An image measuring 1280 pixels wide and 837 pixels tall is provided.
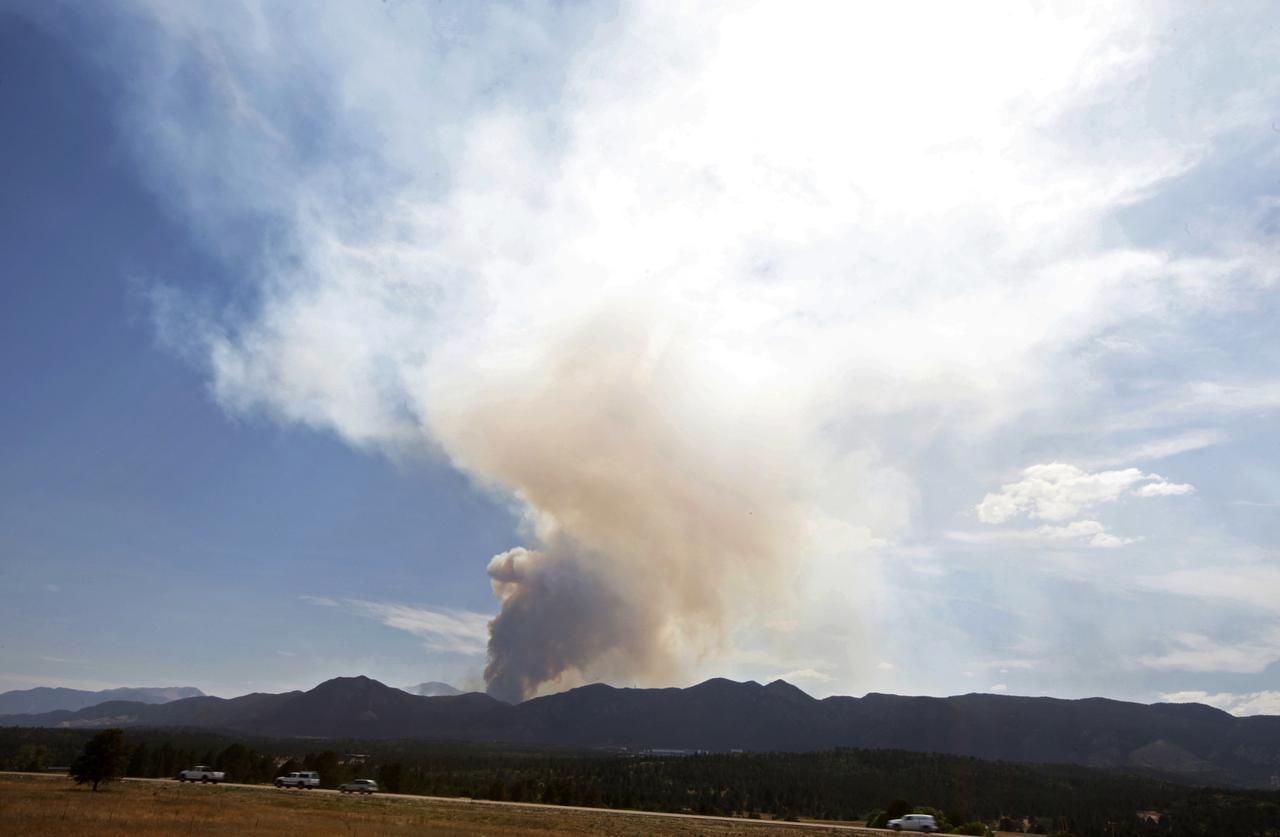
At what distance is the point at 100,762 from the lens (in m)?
77.9

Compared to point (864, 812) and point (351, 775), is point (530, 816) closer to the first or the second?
point (351, 775)

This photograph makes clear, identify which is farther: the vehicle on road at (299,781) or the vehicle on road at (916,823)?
the vehicle on road at (299,781)

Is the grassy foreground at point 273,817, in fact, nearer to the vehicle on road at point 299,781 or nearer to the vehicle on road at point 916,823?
the vehicle on road at point 299,781

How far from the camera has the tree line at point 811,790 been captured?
126688mm

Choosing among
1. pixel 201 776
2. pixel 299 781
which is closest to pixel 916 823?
pixel 299 781

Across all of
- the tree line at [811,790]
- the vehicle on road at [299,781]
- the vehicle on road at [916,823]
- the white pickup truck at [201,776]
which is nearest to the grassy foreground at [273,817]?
the vehicle on road at [299,781]

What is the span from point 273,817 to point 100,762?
1135 inches

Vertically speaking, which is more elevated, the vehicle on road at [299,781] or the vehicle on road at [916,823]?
the vehicle on road at [299,781]

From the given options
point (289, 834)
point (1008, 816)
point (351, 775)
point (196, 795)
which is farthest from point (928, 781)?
point (289, 834)

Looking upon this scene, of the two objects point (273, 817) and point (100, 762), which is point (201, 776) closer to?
point (100, 762)

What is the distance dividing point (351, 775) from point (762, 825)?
8917 centimetres

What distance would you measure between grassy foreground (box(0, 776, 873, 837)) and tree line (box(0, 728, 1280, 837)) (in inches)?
1169

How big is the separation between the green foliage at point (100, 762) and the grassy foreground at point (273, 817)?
1.36m

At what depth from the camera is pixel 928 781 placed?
583ft
